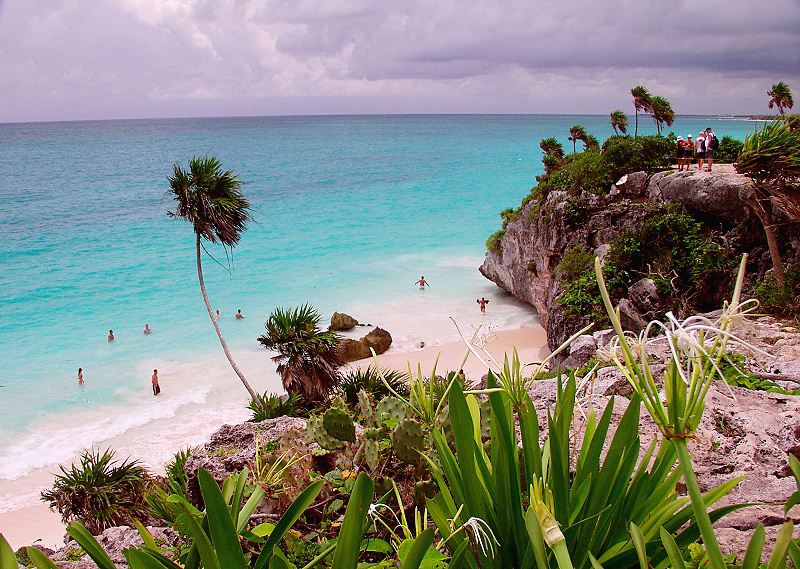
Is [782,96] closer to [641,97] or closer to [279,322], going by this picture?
[641,97]

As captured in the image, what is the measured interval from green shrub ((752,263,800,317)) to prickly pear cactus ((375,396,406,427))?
7929 mm

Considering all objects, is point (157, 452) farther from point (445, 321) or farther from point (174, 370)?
point (445, 321)

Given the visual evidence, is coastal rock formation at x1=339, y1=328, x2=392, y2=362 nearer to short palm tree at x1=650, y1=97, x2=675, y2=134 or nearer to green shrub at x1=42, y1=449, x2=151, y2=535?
green shrub at x1=42, y1=449, x2=151, y2=535

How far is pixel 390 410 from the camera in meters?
4.34

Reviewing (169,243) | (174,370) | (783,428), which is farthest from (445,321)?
(169,243)

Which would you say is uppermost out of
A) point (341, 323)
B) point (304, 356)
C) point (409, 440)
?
point (409, 440)

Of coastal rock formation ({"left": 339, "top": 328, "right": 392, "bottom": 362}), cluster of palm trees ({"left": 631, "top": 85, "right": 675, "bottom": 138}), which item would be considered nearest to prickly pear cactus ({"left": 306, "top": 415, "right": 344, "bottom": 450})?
coastal rock formation ({"left": 339, "top": 328, "right": 392, "bottom": 362})

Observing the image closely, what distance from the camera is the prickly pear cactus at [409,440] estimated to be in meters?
3.57

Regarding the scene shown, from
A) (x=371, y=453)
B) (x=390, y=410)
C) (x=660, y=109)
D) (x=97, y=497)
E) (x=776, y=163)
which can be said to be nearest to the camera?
(x=371, y=453)

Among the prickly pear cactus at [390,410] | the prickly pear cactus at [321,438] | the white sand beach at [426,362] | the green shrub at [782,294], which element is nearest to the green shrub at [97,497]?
the white sand beach at [426,362]

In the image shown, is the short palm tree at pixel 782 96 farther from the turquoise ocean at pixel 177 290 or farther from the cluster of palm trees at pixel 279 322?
the cluster of palm trees at pixel 279 322

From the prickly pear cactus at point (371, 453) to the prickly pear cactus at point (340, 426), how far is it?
1.67ft

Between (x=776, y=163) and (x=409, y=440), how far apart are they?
28.7 ft

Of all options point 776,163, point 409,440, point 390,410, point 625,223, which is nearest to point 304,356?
point 390,410
